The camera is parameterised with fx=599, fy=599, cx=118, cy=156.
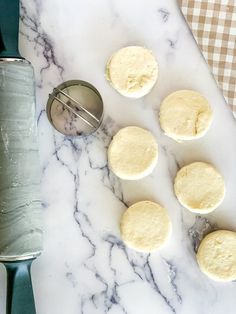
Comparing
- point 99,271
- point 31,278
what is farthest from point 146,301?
point 31,278

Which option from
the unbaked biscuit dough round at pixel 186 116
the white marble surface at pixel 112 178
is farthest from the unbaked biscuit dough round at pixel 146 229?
the unbaked biscuit dough round at pixel 186 116

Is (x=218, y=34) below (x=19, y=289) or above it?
above

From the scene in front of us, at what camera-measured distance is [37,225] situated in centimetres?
97

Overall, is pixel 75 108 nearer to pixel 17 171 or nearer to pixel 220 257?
pixel 17 171

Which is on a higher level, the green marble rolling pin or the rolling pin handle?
the green marble rolling pin

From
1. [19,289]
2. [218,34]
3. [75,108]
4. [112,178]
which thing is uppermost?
[218,34]

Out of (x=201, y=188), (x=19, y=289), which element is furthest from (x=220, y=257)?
(x=19, y=289)

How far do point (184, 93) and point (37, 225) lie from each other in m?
0.33

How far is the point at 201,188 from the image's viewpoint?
99cm

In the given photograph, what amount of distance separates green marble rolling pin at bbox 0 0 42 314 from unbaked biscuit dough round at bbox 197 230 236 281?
0.28 meters

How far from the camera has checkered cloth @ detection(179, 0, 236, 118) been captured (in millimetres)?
1006

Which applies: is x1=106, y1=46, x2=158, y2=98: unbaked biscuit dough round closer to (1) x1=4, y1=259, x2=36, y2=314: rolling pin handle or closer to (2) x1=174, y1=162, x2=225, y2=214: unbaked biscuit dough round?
(2) x1=174, y1=162, x2=225, y2=214: unbaked biscuit dough round

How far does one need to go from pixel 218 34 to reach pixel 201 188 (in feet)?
0.86

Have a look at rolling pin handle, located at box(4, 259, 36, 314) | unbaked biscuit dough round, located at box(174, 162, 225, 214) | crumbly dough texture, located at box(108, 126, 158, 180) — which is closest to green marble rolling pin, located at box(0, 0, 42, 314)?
rolling pin handle, located at box(4, 259, 36, 314)
